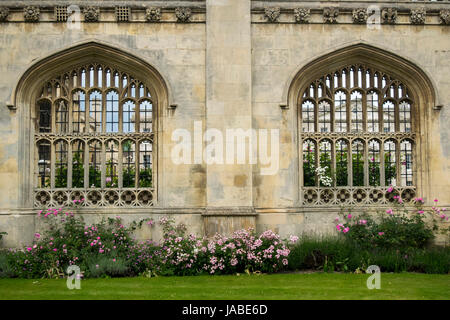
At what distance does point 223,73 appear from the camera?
11305 mm

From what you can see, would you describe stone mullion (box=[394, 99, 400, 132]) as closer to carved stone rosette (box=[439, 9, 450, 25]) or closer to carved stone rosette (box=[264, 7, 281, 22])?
carved stone rosette (box=[439, 9, 450, 25])

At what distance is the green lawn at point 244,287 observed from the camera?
7582mm

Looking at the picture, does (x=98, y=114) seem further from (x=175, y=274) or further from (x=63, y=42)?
(x=175, y=274)

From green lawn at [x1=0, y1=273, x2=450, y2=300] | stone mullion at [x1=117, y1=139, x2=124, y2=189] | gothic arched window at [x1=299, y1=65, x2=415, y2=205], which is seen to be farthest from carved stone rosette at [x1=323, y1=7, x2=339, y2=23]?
green lawn at [x1=0, y1=273, x2=450, y2=300]

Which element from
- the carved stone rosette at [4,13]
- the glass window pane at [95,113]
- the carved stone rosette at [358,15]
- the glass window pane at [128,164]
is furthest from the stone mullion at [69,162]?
the carved stone rosette at [358,15]

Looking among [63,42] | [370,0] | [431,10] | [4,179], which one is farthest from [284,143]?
[4,179]

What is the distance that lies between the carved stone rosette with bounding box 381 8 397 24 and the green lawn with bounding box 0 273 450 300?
6.15 meters

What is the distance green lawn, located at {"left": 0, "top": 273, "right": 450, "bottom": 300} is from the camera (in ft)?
24.9

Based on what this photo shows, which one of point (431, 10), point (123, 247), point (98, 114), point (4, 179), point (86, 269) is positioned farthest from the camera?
point (98, 114)

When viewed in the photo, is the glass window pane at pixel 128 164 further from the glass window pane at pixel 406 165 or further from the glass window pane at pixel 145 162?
the glass window pane at pixel 406 165

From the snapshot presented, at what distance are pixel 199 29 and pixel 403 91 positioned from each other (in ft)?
17.7

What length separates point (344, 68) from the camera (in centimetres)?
1217

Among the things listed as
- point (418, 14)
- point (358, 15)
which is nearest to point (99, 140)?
point (358, 15)

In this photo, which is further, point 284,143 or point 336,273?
point 284,143
